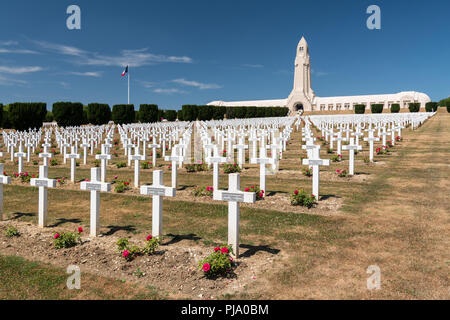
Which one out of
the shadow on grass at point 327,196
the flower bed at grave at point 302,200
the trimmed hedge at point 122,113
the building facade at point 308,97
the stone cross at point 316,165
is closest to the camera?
the flower bed at grave at point 302,200

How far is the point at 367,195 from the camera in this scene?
26.7 feet

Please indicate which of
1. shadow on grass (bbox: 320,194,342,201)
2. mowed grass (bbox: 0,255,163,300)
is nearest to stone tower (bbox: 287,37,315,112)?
shadow on grass (bbox: 320,194,342,201)

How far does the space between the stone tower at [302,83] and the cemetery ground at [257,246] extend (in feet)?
288

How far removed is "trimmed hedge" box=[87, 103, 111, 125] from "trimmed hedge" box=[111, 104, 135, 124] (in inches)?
41.8

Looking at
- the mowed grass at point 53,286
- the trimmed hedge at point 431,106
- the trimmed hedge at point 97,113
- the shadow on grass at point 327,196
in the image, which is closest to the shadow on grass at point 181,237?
the mowed grass at point 53,286

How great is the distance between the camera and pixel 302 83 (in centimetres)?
9581

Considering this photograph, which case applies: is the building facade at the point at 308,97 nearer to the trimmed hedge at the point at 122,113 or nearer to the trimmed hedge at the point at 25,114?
the trimmed hedge at the point at 122,113

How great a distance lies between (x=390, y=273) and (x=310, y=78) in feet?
333

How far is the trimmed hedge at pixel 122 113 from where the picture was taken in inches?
1602

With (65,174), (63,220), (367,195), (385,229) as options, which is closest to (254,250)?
(385,229)

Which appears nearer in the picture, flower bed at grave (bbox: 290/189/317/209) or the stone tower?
flower bed at grave (bbox: 290/189/317/209)

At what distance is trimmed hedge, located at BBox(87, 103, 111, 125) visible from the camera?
3934cm

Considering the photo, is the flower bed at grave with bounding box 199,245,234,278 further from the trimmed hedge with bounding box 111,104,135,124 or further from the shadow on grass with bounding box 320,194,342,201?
the trimmed hedge with bounding box 111,104,135,124
